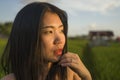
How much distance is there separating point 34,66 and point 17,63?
0.13 meters

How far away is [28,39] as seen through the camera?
274 centimetres

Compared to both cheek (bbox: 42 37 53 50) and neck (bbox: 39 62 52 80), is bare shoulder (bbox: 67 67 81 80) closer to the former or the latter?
neck (bbox: 39 62 52 80)

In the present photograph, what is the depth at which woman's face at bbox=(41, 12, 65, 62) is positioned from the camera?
2.63 metres

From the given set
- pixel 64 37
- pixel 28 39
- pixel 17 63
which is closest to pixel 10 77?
pixel 17 63

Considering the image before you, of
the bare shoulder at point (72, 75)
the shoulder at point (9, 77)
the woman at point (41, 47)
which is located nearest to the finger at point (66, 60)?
the woman at point (41, 47)

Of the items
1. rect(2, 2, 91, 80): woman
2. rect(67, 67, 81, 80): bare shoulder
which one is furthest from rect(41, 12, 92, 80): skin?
rect(67, 67, 81, 80): bare shoulder

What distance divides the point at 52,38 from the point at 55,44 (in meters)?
0.04

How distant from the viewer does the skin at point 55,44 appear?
8.66ft

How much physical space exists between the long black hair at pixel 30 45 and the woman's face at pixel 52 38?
4 centimetres

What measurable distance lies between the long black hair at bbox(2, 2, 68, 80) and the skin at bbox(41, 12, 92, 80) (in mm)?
41

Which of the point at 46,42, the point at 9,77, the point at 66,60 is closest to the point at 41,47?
the point at 46,42

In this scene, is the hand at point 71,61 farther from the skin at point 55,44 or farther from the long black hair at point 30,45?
the long black hair at point 30,45

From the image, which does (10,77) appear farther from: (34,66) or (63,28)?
(63,28)

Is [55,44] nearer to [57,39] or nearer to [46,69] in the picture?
[57,39]
